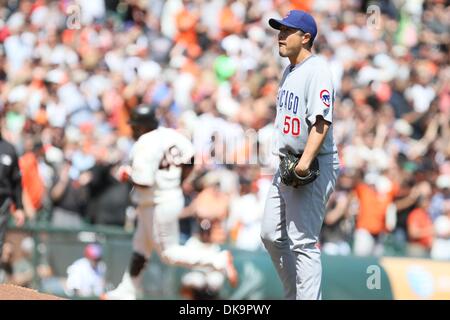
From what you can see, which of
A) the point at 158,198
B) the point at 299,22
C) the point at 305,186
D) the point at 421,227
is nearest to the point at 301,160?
the point at 305,186

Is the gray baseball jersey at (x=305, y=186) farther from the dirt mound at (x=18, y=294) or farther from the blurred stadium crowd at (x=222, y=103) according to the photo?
the blurred stadium crowd at (x=222, y=103)

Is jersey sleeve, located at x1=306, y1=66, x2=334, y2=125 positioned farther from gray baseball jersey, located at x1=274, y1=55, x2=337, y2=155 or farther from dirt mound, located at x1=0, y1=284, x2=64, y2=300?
dirt mound, located at x1=0, y1=284, x2=64, y2=300

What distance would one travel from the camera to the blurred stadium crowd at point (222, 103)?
1391cm

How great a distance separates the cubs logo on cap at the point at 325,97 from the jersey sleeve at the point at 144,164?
267 centimetres

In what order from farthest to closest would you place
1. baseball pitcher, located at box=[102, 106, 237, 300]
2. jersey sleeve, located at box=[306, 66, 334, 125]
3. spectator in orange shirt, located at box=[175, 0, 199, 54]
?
spectator in orange shirt, located at box=[175, 0, 199, 54]
baseball pitcher, located at box=[102, 106, 237, 300]
jersey sleeve, located at box=[306, 66, 334, 125]

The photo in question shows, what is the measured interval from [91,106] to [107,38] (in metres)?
2.03

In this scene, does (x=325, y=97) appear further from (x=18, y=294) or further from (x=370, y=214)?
(x=370, y=214)

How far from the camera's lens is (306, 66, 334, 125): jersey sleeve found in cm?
725

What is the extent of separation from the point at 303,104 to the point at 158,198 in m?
2.86

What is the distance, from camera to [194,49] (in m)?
17.8

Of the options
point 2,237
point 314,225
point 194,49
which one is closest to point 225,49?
point 194,49

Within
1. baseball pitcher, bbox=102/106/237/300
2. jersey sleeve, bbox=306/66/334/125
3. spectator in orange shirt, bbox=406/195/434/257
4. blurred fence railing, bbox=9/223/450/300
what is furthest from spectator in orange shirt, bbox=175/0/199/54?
jersey sleeve, bbox=306/66/334/125

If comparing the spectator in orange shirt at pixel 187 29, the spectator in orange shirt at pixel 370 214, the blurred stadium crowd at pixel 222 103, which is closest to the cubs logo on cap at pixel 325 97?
the blurred stadium crowd at pixel 222 103
